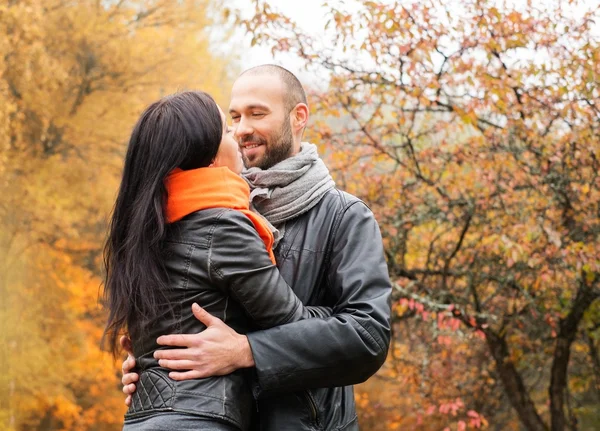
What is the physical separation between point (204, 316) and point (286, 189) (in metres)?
0.57

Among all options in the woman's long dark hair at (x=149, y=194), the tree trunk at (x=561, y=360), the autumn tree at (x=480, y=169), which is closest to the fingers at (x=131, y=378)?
the woman's long dark hair at (x=149, y=194)

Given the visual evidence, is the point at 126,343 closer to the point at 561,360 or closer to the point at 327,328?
the point at 327,328

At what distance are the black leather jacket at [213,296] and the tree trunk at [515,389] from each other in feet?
15.1

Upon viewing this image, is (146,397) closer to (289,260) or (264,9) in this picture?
(289,260)

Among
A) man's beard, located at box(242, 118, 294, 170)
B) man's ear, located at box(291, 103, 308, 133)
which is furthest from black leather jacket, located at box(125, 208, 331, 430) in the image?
man's ear, located at box(291, 103, 308, 133)

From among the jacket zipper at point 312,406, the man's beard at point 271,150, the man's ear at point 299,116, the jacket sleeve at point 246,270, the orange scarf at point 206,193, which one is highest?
the man's ear at point 299,116

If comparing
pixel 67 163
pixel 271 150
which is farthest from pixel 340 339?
pixel 67 163

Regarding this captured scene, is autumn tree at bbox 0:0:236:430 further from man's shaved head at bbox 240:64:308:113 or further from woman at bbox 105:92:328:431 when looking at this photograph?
woman at bbox 105:92:328:431

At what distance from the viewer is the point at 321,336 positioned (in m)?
2.02

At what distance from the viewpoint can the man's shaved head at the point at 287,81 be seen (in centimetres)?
266

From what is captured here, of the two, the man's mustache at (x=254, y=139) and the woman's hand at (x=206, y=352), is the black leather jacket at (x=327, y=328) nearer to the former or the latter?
the woman's hand at (x=206, y=352)

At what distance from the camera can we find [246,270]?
1937 millimetres

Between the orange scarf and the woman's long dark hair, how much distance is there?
0.03 m

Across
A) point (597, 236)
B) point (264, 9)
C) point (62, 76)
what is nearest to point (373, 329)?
point (597, 236)
